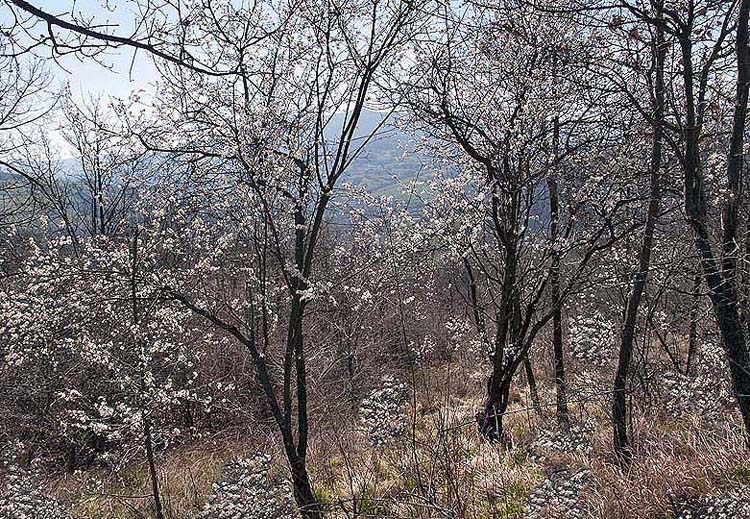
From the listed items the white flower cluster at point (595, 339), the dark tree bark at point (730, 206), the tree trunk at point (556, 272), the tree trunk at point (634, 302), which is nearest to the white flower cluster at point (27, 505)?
the tree trunk at point (556, 272)

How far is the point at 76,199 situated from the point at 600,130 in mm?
13739

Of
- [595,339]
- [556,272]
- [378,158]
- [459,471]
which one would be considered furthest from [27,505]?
[595,339]

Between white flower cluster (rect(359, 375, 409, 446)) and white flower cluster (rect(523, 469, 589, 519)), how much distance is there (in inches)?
77.7

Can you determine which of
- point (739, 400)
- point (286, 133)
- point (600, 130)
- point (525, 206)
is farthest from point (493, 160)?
point (739, 400)

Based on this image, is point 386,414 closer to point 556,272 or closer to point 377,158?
point 556,272

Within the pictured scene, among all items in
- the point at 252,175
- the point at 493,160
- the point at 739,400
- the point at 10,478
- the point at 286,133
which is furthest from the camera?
the point at 10,478

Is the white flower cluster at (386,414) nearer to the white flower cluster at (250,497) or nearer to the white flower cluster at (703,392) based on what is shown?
the white flower cluster at (250,497)

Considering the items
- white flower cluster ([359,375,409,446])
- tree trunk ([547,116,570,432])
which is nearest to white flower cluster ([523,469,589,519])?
white flower cluster ([359,375,409,446])

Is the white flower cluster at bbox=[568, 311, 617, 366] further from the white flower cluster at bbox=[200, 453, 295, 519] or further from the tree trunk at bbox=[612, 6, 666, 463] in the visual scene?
the white flower cluster at bbox=[200, 453, 295, 519]

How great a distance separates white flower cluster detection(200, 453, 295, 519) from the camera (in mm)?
4414

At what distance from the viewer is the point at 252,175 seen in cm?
462

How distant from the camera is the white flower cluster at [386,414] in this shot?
5400 millimetres

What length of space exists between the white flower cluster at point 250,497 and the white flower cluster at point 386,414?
3.22 ft

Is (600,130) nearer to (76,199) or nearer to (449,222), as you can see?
(449,222)
